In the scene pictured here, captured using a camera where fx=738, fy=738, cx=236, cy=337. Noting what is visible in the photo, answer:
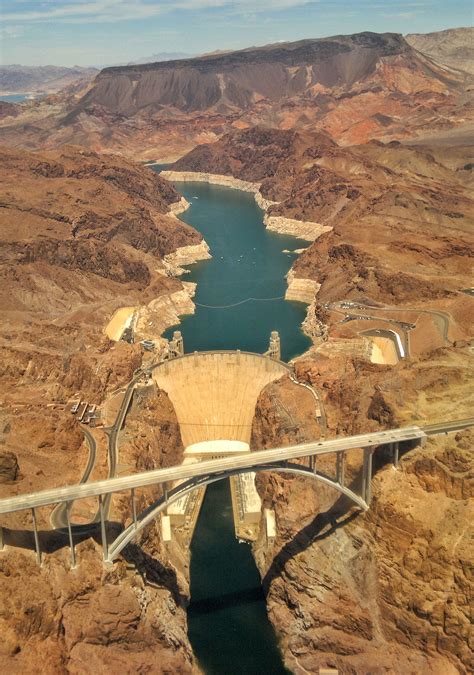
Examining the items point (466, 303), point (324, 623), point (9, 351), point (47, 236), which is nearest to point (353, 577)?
point (324, 623)

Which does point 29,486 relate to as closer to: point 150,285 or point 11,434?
point 11,434

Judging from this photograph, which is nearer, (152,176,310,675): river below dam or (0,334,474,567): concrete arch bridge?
(0,334,474,567): concrete arch bridge

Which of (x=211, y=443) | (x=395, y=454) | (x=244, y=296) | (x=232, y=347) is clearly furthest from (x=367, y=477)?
(x=244, y=296)

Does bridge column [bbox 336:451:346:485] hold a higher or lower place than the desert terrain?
higher

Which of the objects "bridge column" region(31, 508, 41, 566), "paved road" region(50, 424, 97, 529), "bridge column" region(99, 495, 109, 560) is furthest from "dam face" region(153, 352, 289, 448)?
"bridge column" region(31, 508, 41, 566)

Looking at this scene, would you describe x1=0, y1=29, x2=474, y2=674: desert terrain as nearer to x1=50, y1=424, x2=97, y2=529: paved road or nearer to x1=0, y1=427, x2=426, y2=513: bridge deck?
x1=50, y1=424, x2=97, y2=529: paved road

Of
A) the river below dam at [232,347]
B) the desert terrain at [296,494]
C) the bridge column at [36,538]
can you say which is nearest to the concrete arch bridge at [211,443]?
the bridge column at [36,538]

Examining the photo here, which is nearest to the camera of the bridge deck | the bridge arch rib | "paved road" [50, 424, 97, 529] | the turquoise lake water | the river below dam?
the bridge deck
